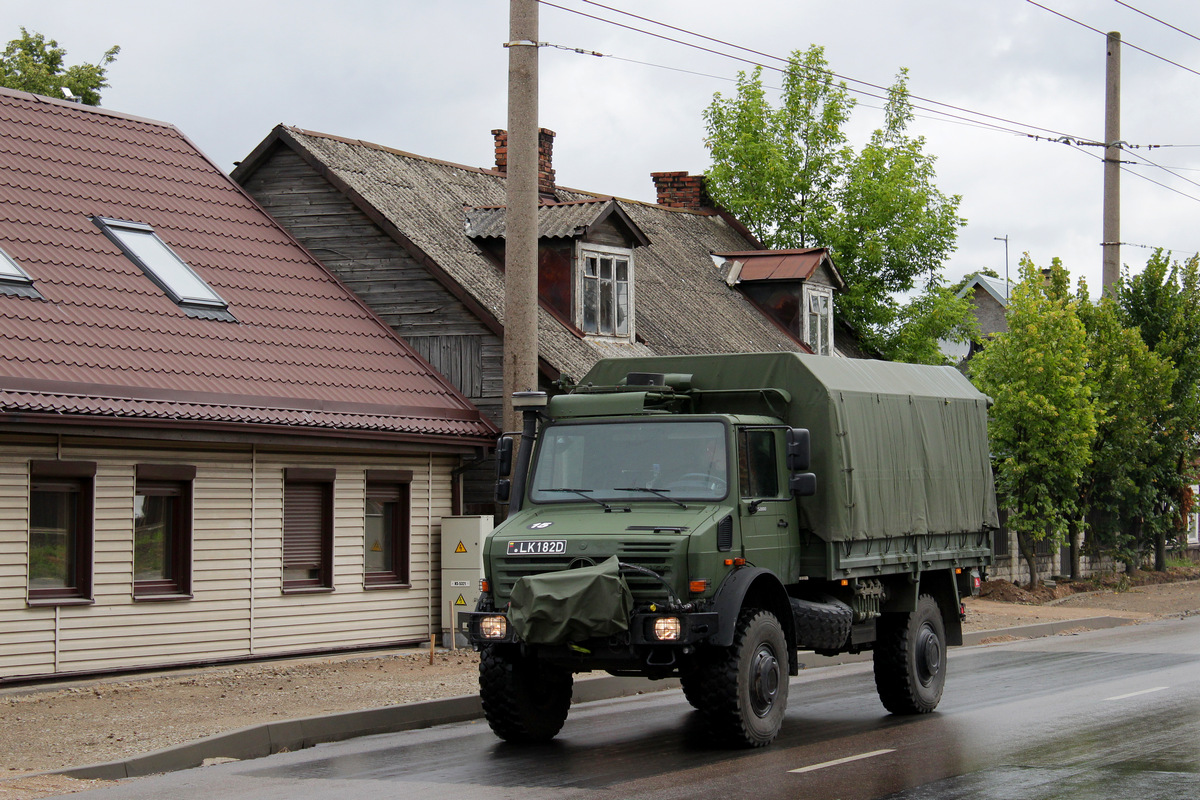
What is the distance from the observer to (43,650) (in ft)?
47.6

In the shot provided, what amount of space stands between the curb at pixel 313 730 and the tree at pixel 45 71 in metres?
24.8

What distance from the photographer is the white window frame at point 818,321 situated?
→ 97.8 ft

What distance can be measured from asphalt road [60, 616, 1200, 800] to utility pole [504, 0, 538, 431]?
4.00 metres

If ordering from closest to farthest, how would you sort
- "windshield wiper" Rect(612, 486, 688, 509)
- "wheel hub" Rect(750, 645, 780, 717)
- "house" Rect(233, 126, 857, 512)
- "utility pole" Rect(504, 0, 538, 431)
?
"wheel hub" Rect(750, 645, 780, 717), "windshield wiper" Rect(612, 486, 688, 509), "utility pole" Rect(504, 0, 538, 431), "house" Rect(233, 126, 857, 512)

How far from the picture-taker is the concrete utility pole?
2859cm

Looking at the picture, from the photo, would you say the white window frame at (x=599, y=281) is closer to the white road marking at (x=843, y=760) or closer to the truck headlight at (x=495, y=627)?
the truck headlight at (x=495, y=627)

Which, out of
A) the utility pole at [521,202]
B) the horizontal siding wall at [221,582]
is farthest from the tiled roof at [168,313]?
the utility pole at [521,202]

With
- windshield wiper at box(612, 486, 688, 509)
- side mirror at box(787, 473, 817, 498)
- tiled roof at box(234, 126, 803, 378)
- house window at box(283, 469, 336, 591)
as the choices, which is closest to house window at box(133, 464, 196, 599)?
house window at box(283, 469, 336, 591)

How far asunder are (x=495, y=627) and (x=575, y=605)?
0.89 m

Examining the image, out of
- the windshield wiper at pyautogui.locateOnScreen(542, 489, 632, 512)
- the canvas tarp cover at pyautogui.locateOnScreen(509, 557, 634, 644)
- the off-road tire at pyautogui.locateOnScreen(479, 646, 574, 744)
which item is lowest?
the off-road tire at pyautogui.locateOnScreen(479, 646, 574, 744)

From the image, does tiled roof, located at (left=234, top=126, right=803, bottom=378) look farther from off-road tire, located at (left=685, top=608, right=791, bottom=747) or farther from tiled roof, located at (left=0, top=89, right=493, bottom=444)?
off-road tire, located at (left=685, top=608, right=791, bottom=747)

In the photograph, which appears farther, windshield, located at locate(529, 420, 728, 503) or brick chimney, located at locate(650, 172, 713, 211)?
brick chimney, located at locate(650, 172, 713, 211)

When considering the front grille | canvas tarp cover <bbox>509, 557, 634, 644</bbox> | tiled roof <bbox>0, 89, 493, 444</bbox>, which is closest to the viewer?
canvas tarp cover <bbox>509, 557, 634, 644</bbox>

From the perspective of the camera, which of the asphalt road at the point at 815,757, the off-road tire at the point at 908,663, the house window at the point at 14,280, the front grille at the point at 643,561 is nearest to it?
the asphalt road at the point at 815,757
